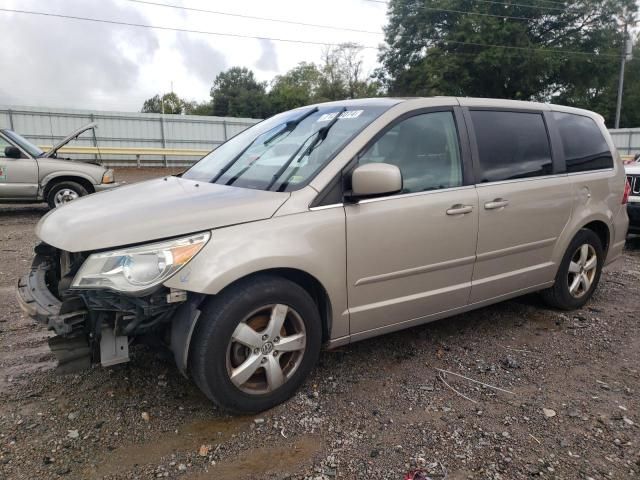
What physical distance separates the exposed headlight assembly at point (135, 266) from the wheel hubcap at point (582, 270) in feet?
11.0

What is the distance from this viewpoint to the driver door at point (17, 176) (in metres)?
8.63

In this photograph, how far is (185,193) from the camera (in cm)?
290

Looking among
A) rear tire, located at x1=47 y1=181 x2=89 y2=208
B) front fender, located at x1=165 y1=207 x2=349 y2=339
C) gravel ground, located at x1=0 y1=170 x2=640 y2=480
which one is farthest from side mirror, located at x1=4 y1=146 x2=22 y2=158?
front fender, located at x1=165 y1=207 x2=349 y2=339

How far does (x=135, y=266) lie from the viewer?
233 cm

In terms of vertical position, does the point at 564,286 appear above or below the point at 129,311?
below

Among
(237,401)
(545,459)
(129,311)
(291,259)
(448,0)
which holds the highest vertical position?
(448,0)

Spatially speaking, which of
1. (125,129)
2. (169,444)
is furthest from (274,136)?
(125,129)

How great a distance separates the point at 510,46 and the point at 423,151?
33022 mm

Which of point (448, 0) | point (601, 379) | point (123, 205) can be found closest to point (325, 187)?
point (123, 205)

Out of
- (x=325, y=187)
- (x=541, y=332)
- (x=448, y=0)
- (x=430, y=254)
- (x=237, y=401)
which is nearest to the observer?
(x=237, y=401)

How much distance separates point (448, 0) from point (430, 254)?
34.9 m

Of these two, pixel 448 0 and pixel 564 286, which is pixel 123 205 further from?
pixel 448 0

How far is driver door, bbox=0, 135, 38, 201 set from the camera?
8.63 meters

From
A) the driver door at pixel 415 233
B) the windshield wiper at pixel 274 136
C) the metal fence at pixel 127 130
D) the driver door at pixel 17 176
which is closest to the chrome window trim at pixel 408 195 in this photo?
the driver door at pixel 415 233
